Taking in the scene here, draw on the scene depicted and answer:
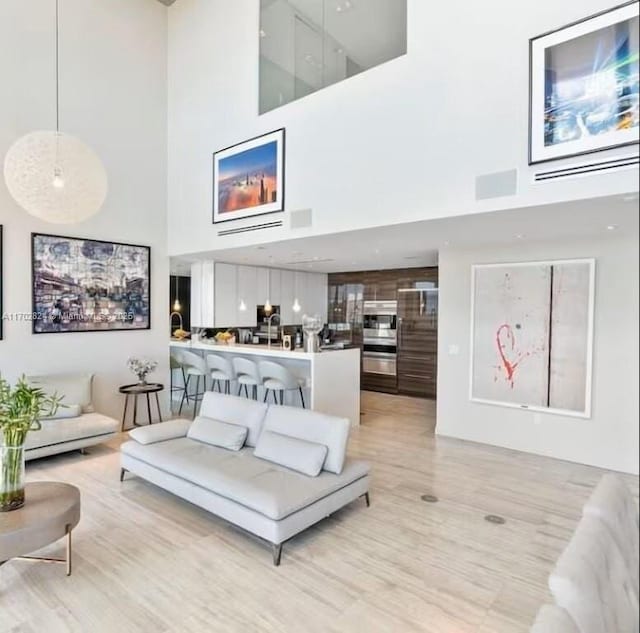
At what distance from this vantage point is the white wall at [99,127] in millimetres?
4863

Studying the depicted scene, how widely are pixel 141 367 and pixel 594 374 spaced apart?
5544 millimetres

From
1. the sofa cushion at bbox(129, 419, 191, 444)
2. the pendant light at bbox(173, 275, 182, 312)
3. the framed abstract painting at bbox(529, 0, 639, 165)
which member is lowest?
the sofa cushion at bbox(129, 419, 191, 444)

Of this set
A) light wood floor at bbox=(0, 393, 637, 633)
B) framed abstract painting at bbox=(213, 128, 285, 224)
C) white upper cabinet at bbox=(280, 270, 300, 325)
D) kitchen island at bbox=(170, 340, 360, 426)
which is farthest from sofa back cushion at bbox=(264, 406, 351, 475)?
white upper cabinet at bbox=(280, 270, 300, 325)

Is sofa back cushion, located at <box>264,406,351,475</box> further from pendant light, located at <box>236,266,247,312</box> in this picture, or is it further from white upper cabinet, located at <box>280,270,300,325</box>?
white upper cabinet, located at <box>280,270,300,325</box>

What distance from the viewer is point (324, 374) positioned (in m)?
5.69

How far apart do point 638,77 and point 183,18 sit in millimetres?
7085

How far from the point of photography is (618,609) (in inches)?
39.7

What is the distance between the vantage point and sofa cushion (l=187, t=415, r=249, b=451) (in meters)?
3.67

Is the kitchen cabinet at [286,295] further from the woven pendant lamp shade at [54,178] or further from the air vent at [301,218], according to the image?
the woven pendant lamp shade at [54,178]

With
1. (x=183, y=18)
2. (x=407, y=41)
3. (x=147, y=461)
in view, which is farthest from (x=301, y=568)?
(x=183, y=18)

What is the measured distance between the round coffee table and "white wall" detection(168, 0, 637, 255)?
334 centimetres

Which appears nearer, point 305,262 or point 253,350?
point 253,350

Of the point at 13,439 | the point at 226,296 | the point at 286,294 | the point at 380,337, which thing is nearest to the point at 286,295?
the point at 286,294

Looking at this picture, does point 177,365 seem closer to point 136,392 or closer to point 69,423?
point 136,392
